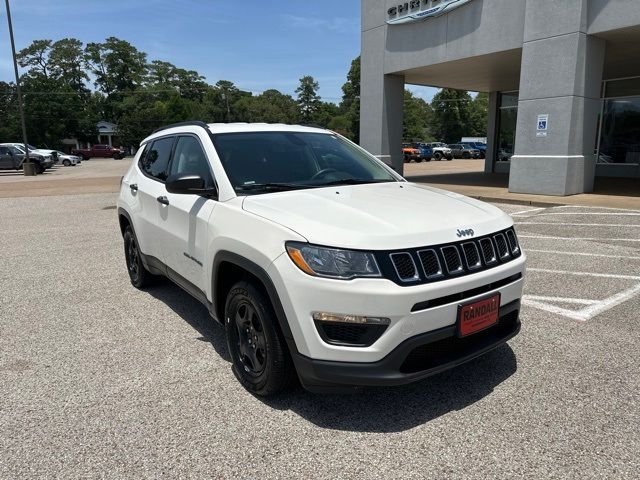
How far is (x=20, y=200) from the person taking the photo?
50.2 ft

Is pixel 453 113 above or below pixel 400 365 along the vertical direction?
above

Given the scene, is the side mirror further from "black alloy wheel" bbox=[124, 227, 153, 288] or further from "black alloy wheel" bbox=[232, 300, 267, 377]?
"black alloy wheel" bbox=[124, 227, 153, 288]

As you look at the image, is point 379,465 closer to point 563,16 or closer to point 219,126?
point 219,126

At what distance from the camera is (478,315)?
2727 mm

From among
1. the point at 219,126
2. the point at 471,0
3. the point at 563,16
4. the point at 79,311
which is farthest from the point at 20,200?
the point at 563,16

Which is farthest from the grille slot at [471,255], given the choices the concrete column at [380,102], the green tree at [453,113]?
the green tree at [453,113]

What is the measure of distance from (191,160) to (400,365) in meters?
2.45

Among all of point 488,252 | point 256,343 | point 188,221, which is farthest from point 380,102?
point 256,343

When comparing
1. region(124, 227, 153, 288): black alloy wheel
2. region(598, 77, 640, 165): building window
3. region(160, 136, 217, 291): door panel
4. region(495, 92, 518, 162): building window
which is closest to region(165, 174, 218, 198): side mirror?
region(160, 136, 217, 291): door panel

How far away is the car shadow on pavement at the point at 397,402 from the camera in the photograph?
2.78 meters

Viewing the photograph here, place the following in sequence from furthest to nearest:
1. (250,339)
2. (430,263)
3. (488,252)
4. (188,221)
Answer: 1. (188,221)
2. (250,339)
3. (488,252)
4. (430,263)

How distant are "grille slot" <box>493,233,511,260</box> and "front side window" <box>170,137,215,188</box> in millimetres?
1983

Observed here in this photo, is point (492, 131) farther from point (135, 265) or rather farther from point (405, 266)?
point (405, 266)

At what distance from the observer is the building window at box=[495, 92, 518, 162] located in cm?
2291
